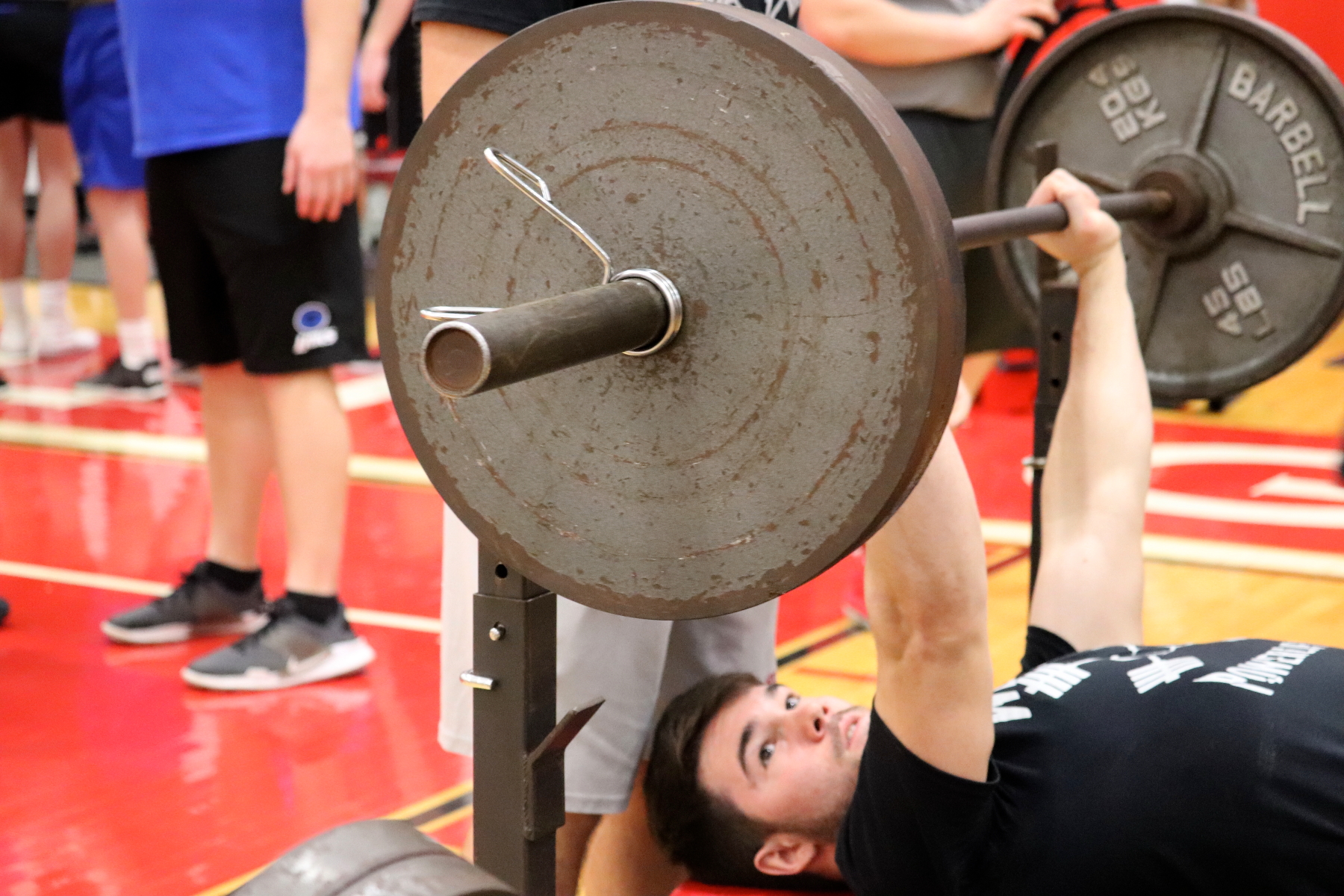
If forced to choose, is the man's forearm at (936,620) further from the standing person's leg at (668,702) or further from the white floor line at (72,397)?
the white floor line at (72,397)

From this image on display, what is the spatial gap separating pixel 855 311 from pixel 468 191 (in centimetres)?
30

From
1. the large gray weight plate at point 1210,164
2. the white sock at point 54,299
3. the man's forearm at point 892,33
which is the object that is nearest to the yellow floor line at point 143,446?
the white sock at point 54,299

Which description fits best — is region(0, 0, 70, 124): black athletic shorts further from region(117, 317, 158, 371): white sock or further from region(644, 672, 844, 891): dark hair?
region(644, 672, 844, 891): dark hair

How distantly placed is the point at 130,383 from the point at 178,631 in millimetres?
2290

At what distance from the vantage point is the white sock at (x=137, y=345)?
486cm

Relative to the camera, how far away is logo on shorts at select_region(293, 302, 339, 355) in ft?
8.37

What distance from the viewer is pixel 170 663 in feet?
8.96

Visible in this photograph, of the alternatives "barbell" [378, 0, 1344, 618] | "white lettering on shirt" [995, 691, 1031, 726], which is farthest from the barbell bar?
"white lettering on shirt" [995, 691, 1031, 726]

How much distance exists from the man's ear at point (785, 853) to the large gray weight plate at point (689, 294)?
76 cm

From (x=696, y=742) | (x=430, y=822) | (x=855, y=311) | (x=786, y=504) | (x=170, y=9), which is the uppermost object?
(x=170, y=9)

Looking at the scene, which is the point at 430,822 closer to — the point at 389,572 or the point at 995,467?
the point at 389,572

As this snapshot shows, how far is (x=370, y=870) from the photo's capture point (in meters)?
0.88

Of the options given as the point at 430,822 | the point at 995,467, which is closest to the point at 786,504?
the point at 430,822

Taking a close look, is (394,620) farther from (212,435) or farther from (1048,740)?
(1048,740)
